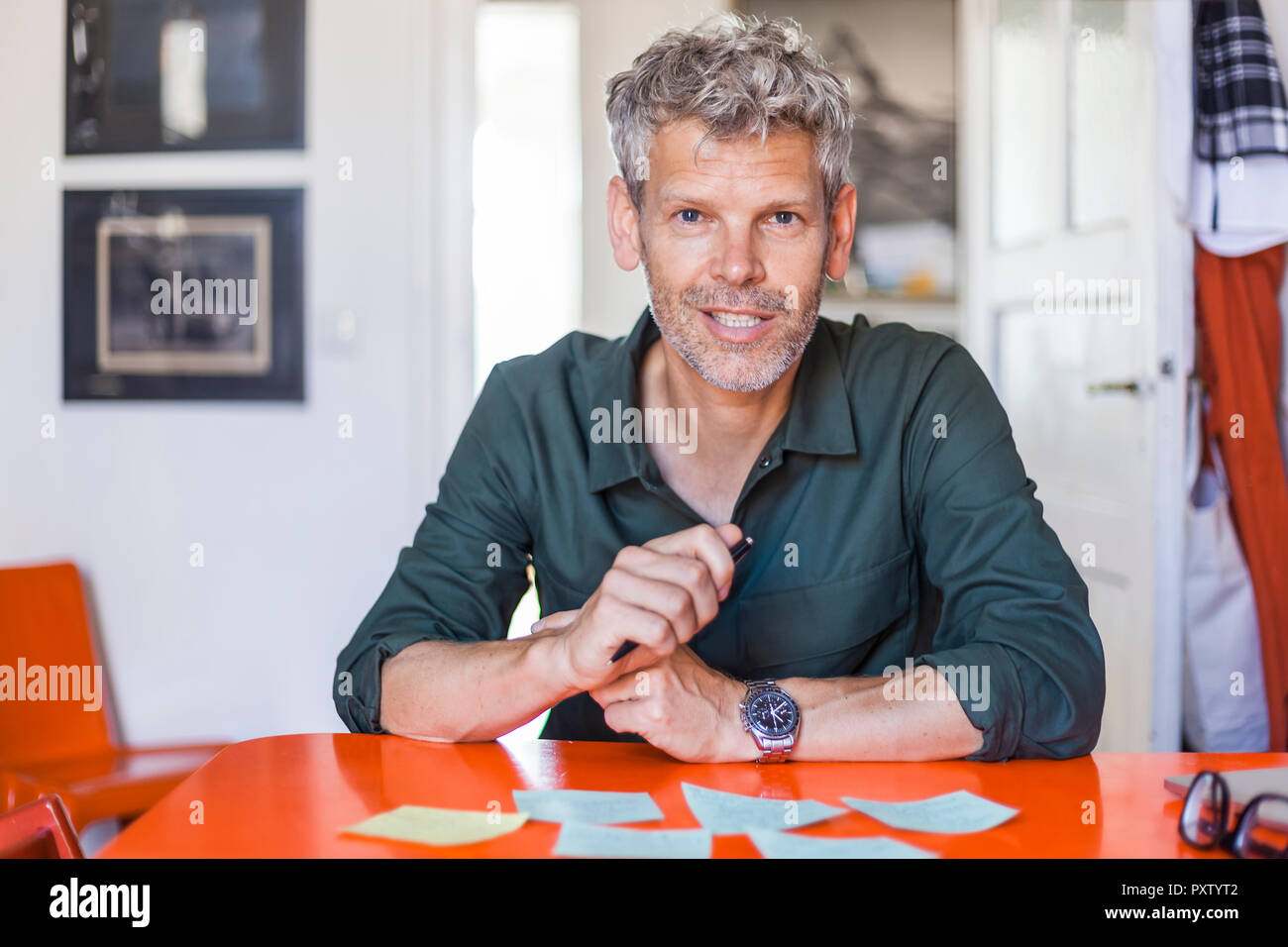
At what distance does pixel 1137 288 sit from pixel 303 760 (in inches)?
89.9

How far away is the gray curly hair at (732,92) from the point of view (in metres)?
1.44

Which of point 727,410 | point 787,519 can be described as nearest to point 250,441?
point 727,410

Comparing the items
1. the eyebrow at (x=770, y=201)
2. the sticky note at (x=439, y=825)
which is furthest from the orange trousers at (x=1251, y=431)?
the sticky note at (x=439, y=825)

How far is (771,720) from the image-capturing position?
3.79 feet

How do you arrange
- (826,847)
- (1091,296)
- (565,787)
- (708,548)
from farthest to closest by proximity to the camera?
1. (1091,296)
2. (708,548)
3. (565,787)
4. (826,847)

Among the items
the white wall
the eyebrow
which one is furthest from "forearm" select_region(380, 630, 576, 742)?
the white wall

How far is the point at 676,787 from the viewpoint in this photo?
1029mm

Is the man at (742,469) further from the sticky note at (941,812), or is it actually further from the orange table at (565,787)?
the sticky note at (941,812)

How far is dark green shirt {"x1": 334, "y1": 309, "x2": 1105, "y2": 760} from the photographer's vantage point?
1417 mm

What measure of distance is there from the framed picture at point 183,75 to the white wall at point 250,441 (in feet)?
0.13

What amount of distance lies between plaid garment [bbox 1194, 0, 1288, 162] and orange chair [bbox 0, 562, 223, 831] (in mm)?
2603

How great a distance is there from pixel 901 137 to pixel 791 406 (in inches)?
133

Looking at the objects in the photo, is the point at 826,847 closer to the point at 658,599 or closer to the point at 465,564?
the point at 658,599
